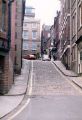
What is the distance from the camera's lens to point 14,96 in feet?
76.2

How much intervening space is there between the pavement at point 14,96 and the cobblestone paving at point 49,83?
770 millimetres

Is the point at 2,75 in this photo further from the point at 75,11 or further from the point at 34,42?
the point at 34,42

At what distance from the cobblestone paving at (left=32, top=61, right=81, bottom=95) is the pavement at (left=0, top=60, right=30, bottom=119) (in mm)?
770

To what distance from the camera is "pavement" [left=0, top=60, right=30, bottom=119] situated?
18.2m

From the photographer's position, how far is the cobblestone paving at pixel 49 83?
24844 mm

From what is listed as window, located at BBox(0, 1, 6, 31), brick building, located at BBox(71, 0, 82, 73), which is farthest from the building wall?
window, located at BBox(0, 1, 6, 31)

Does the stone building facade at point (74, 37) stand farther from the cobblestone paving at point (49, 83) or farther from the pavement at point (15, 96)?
the pavement at point (15, 96)

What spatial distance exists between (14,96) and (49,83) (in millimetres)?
6722

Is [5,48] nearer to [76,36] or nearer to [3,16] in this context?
[3,16]

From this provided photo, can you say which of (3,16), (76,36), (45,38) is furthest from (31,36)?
(3,16)

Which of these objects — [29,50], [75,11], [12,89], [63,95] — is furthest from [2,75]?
[29,50]

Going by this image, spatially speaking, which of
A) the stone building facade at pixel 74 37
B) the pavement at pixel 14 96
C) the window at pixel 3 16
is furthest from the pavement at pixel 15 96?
the stone building facade at pixel 74 37

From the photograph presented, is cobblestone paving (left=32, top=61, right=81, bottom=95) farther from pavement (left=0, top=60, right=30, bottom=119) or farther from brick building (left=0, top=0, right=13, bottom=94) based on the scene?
brick building (left=0, top=0, right=13, bottom=94)

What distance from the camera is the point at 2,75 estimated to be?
25250 mm
